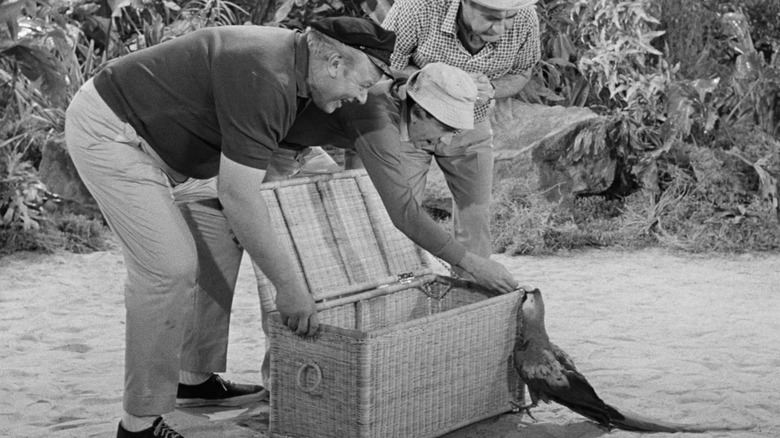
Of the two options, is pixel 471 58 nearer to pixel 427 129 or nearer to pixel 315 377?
pixel 427 129

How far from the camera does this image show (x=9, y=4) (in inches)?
274

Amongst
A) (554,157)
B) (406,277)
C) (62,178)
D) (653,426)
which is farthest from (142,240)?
(554,157)

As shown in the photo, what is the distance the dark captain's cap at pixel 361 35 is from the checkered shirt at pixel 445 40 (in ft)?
3.91

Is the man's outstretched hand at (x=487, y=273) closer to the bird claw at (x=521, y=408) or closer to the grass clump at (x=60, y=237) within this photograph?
the bird claw at (x=521, y=408)

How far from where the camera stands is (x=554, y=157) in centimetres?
827

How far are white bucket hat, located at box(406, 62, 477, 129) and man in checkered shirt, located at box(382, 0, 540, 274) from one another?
0.43 meters

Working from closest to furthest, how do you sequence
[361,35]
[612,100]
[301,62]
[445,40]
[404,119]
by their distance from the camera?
[361,35]
[301,62]
[404,119]
[445,40]
[612,100]

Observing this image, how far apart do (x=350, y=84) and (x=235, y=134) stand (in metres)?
0.38

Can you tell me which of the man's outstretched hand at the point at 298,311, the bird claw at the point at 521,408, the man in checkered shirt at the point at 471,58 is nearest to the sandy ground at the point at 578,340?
the bird claw at the point at 521,408

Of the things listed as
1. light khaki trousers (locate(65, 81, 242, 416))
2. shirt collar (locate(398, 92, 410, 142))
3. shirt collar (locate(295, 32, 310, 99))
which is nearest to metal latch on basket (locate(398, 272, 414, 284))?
shirt collar (locate(398, 92, 410, 142))

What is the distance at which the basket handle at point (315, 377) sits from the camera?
3500mm

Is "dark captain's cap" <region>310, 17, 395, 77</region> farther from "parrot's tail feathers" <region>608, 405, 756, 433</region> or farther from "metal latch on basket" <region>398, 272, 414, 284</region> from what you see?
"parrot's tail feathers" <region>608, 405, 756, 433</region>

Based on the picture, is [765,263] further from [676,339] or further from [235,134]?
[235,134]

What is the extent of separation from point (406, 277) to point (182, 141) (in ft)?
4.39
